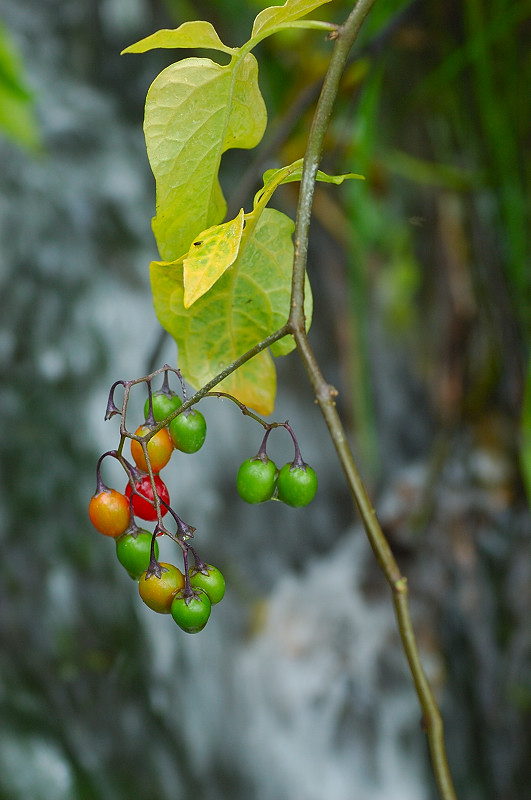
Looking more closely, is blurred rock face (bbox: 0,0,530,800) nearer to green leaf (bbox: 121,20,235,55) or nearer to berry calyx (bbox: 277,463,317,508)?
berry calyx (bbox: 277,463,317,508)

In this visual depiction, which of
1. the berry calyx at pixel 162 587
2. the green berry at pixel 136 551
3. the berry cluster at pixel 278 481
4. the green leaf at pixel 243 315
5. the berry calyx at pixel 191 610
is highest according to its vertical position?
the green leaf at pixel 243 315

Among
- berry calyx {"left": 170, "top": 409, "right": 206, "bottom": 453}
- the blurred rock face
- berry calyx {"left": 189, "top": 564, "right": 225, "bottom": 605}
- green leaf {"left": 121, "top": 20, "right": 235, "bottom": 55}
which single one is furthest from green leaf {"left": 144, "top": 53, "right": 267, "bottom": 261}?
the blurred rock face

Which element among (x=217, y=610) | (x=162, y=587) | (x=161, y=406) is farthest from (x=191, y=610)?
(x=217, y=610)

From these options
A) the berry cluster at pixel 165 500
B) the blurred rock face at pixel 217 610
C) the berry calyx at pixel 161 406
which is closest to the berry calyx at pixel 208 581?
the berry cluster at pixel 165 500

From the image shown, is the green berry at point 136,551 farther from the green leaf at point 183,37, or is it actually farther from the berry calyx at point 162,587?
the green leaf at point 183,37

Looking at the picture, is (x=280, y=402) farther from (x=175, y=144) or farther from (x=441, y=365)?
(x=175, y=144)

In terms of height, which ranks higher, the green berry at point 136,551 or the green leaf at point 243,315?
the green leaf at point 243,315
